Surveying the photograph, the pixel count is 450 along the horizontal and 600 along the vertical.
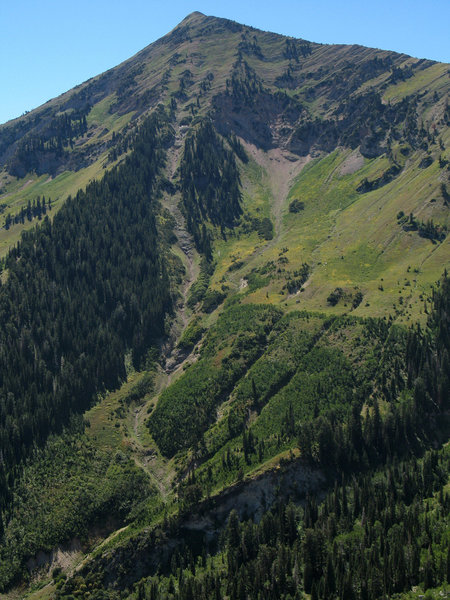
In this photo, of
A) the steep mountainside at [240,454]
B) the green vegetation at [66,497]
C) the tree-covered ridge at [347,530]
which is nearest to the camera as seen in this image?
the tree-covered ridge at [347,530]

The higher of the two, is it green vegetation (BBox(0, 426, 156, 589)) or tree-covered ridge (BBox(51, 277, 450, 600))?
green vegetation (BBox(0, 426, 156, 589))

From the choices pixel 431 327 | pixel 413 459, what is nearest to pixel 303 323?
pixel 431 327

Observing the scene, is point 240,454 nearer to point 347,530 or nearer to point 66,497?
point 347,530

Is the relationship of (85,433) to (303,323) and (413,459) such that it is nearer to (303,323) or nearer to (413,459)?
(303,323)

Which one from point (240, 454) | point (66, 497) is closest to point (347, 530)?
point (240, 454)

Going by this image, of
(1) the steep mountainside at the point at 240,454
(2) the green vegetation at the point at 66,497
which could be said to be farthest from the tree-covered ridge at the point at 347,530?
(2) the green vegetation at the point at 66,497

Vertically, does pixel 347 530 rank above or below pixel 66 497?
below

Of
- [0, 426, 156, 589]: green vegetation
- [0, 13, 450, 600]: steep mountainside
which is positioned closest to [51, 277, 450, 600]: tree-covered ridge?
[0, 13, 450, 600]: steep mountainside

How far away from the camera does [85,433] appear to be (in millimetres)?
159375

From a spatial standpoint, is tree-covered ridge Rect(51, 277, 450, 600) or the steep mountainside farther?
the steep mountainside

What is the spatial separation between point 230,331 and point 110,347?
48.5 m

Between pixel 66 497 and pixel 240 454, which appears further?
pixel 240 454

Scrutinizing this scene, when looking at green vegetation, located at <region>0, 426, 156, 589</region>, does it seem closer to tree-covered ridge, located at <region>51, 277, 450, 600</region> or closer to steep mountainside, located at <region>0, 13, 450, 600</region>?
steep mountainside, located at <region>0, 13, 450, 600</region>

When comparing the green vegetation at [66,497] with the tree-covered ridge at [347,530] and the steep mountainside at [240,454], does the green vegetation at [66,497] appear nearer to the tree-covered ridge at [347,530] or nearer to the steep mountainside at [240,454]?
the steep mountainside at [240,454]
